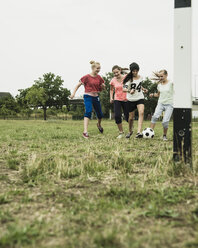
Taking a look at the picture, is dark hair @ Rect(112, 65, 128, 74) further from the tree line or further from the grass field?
the tree line

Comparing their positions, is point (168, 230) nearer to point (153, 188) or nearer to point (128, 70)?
point (153, 188)

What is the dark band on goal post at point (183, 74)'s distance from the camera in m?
2.84

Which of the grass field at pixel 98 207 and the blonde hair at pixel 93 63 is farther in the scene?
the blonde hair at pixel 93 63

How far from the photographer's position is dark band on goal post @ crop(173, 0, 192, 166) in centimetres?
284

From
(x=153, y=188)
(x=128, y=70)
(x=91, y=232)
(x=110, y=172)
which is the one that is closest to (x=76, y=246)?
(x=91, y=232)

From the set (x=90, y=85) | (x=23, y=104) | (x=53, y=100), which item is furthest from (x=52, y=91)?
(x=90, y=85)

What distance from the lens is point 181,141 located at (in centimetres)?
290

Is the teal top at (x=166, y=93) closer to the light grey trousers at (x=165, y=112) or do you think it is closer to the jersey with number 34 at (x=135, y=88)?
the light grey trousers at (x=165, y=112)

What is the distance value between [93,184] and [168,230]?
1091mm

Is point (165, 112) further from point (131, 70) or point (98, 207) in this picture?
point (98, 207)

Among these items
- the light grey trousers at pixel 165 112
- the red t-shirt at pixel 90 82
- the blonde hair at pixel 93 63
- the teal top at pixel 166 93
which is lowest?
the light grey trousers at pixel 165 112

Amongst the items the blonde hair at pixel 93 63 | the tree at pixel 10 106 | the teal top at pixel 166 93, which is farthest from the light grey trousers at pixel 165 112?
the tree at pixel 10 106

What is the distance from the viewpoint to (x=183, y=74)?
287 cm

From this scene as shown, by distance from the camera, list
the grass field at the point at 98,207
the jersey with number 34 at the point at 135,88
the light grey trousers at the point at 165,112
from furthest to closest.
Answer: the jersey with number 34 at the point at 135,88 → the light grey trousers at the point at 165,112 → the grass field at the point at 98,207
